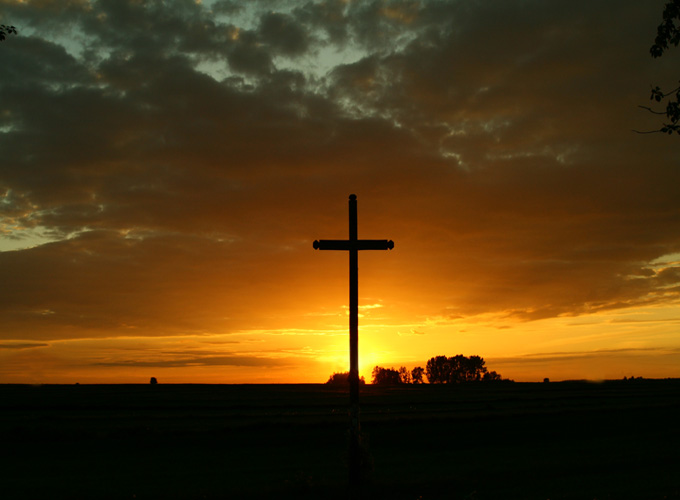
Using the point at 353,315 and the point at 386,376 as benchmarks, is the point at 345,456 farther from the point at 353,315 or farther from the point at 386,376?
the point at 386,376

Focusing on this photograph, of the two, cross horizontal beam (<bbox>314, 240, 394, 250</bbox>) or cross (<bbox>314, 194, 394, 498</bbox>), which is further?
cross horizontal beam (<bbox>314, 240, 394, 250</bbox>)

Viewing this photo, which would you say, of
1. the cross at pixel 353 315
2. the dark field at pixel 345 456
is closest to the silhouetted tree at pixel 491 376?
the dark field at pixel 345 456

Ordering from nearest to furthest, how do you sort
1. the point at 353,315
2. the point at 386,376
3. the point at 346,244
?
the point at 353,315, the point at 346,244, the point at 386,376

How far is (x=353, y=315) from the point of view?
15.4 metres

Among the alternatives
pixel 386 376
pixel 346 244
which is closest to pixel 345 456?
pixel 346 244

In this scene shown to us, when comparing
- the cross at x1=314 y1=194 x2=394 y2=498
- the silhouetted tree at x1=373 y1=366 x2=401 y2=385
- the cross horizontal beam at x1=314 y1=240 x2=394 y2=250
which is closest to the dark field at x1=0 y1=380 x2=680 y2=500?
the cross at x1=314 y1=194 x2=394 y2=498

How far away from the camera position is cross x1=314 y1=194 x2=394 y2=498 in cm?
1509

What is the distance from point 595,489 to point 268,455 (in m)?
18.0

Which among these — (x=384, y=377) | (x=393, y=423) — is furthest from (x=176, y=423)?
(x=384, y=377)

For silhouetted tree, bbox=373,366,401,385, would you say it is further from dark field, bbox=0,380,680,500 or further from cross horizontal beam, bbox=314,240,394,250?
cross horizontal beam, bbox=314,240,394,250

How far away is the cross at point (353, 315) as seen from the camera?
49.5 ft

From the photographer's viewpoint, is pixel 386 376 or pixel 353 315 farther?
pixel 386 376

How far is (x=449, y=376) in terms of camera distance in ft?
655

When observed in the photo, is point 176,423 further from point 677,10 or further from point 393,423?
point 677,10
